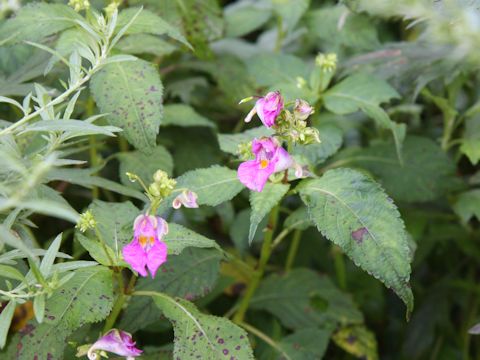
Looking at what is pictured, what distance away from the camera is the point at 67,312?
3.81 feet

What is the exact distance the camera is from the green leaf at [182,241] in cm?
121

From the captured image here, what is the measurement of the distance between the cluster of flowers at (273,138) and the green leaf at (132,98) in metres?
0.24

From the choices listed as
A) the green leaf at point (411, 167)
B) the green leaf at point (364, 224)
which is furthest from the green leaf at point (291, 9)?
the green leaf at point (364, 224)

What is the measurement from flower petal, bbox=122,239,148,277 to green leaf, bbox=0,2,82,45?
0.54 m

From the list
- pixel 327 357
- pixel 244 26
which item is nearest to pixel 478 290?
pixel 327 357

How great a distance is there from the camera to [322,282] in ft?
5.95

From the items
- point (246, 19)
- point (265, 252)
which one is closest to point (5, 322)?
point (265, 252)

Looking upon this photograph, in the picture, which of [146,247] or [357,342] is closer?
[146,247]

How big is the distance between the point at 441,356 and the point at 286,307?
0.59 metres

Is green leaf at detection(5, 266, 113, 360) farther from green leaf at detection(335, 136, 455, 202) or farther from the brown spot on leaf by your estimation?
green leaf at detection(335, 136, 455, 202)

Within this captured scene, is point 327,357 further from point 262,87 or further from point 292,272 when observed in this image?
point 262,87

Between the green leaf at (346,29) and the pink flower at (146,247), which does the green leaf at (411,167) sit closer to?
the green leaf at (346,29)

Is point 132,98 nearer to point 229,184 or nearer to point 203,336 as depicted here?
point 229,184

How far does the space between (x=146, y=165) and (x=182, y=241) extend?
435 mm
